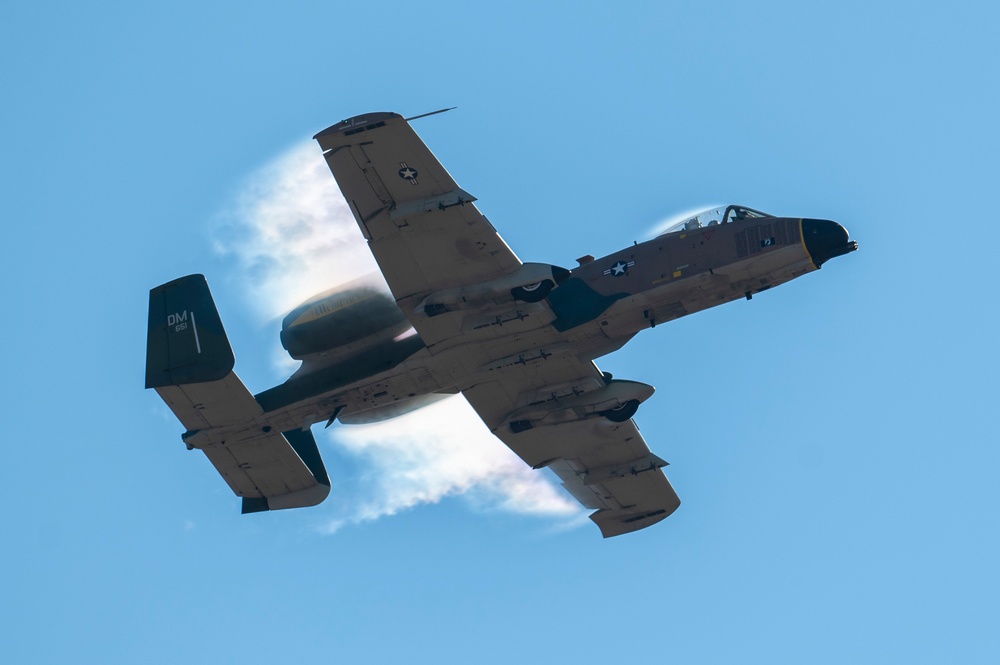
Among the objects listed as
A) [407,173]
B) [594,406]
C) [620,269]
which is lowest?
[594,406]

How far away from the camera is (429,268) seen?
3606 centimetres

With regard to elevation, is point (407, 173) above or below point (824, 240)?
above

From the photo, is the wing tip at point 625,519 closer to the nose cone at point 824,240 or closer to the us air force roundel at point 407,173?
the nose cone at point 824,240

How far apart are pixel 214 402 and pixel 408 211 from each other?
25.8ft

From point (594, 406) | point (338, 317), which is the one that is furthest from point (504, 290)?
point (594, 406)

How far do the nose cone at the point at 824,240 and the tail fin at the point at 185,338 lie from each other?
586 inches

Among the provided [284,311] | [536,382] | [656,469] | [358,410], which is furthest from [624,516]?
[284,311]

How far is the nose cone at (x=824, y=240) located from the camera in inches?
1430

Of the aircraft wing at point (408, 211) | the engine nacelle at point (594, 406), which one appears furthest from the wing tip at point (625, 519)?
the aircraft wing at point (408, 211)

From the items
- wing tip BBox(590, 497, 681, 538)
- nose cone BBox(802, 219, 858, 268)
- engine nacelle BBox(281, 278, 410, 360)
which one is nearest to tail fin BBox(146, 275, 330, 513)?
engine nacelle BBox(281, 278, 410, 360)

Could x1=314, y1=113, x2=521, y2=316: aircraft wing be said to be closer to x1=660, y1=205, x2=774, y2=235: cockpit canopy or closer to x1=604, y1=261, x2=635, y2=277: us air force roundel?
x1=604, y1=261, x2=635, y2=277: us air force roundel

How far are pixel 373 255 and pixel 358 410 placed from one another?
205 inches

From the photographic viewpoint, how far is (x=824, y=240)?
119 feet

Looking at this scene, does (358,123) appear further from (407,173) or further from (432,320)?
(432,320)
